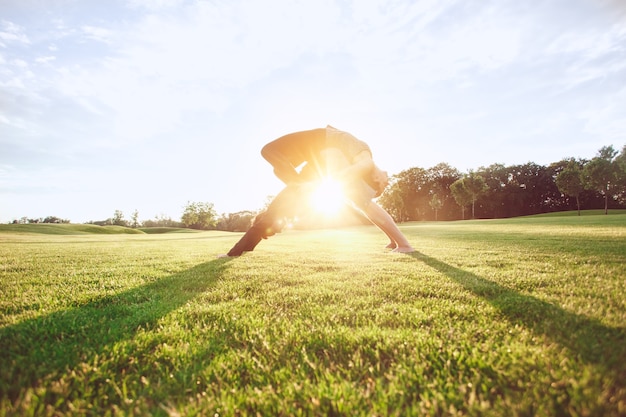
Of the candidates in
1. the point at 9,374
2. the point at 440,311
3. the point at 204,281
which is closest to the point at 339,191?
the point at 204,281

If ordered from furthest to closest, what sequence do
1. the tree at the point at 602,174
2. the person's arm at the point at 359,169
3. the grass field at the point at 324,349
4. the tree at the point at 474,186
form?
the tree at the point at 474,186 → the tree at the point at 602,174 → the person's arm at the point at 359,169 → the grass field at the point at 324,349

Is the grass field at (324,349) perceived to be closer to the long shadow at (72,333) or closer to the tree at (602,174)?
the long shadow at (72,333)

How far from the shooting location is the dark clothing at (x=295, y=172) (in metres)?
5.08

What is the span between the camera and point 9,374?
4.15 ft

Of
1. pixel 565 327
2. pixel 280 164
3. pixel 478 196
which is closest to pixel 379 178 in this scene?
pixel 280 164

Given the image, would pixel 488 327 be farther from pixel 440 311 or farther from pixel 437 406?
pixel 437 406

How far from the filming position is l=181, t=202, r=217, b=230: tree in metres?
72.6

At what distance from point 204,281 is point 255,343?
189 cm

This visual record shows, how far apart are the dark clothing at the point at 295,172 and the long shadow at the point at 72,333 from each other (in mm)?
2589

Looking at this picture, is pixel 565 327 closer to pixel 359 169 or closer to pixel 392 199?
pixel 359 169

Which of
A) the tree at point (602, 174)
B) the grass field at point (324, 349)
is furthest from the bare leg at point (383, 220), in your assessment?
the tree at point (602, 174)

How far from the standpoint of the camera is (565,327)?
159 cm

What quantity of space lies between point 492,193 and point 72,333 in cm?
8083

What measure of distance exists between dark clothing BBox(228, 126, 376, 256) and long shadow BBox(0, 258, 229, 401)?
2589 millimetres
